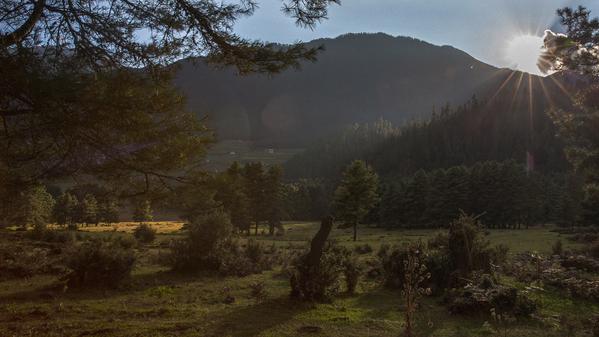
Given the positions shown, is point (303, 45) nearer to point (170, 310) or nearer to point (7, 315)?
point (170, 310)

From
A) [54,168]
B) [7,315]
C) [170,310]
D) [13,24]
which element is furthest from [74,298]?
[13,24]

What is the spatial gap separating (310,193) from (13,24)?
91.6m

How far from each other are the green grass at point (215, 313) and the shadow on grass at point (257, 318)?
0.06ft

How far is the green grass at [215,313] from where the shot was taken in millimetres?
7848

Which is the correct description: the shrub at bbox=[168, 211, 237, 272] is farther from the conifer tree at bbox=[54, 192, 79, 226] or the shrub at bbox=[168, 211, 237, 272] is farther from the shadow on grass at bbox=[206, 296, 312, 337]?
the conifer tree at bbox=[54, 192, 79, 226]

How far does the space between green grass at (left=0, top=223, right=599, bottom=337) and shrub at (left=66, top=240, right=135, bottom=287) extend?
1.51 ft

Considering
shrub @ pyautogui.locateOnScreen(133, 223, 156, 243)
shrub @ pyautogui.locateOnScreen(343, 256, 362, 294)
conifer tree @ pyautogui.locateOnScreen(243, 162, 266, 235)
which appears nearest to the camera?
shrub @ pyautogui.locateOnScreen(343, 256, 362, 294)

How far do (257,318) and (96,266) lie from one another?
5597 mm

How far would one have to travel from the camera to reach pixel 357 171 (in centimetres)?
4647

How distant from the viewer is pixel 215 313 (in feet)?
30.9

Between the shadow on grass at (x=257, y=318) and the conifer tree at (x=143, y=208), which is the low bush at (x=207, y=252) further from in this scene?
the shadow on grass at (x=257, y=318)

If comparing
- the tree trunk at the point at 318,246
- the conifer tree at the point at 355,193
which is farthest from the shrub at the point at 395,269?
the conifer tree at the point at 355,193

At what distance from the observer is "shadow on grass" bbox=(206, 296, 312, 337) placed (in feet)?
26.0

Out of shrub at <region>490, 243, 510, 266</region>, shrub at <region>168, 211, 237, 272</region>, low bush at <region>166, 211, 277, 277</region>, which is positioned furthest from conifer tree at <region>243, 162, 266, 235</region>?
shrub at <region>490, 243, 510, 266</region>
